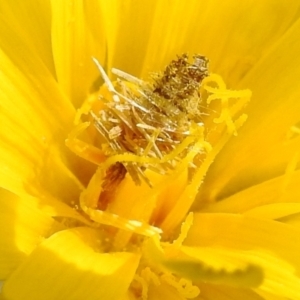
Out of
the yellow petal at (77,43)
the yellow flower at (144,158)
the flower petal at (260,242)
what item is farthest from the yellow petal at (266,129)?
the yellow petal at (77,43)

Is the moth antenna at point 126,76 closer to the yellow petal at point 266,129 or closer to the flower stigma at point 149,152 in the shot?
the flower stigma at point 149,152

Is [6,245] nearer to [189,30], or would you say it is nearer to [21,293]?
[21,293]

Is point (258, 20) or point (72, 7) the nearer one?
point (72, 7)

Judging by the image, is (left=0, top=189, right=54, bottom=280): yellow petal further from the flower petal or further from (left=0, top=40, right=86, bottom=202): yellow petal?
the flower petal

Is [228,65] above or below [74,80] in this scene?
above

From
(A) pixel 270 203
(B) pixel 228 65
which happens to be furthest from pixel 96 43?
(A) pixel 270 203

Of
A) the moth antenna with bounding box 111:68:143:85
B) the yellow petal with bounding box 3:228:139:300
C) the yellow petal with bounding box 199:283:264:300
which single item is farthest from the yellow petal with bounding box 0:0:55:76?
the yellow petal with bounding box 199:283:264:300

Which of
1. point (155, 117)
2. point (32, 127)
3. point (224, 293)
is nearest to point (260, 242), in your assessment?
point (224, 293)

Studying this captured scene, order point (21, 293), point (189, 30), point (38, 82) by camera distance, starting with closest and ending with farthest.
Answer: point (21, 293) → point (38, 82) → point (189, 30)
